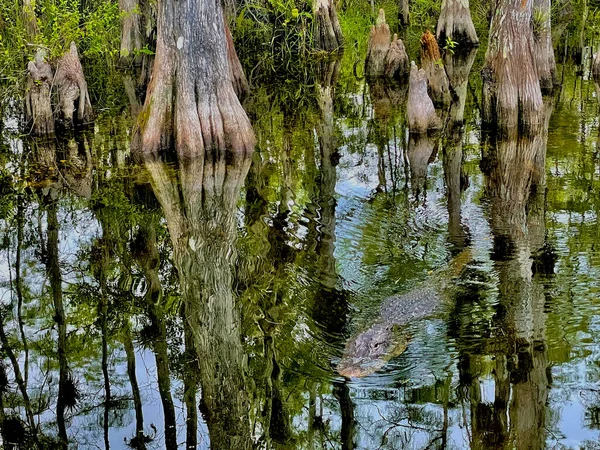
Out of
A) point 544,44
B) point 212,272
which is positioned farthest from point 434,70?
point 212,272

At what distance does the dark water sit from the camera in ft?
17.1

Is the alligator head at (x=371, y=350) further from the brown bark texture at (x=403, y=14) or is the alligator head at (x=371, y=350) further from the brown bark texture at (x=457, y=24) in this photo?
the brown bark texture at (x=403, y=14)

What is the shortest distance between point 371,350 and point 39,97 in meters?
9.41

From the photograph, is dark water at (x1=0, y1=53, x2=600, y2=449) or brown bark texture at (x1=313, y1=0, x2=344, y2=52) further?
brown bark texture at (x1=313, y1=0, x2=344, y2=52)

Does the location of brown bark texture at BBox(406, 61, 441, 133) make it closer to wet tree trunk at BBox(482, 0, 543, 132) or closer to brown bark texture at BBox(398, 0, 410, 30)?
wet tree trunk at BBox(482, 0, 543, 132)

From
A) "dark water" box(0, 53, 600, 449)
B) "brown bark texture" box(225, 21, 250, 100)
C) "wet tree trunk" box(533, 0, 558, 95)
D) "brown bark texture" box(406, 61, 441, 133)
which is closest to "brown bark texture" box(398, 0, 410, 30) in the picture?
"wet tree trunk" box(533, 0, 558, 95)

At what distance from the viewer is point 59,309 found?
7.08 m

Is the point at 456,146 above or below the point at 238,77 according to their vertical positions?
below

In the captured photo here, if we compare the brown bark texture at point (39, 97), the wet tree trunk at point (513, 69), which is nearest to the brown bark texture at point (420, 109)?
the wet tree trunk at point (513, 69)

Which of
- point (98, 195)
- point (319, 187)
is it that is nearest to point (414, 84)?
point (319, 187)

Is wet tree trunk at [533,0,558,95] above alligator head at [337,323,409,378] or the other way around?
above

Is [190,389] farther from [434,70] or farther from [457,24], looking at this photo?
[457,24]

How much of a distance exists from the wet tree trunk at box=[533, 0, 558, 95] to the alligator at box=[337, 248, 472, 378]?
24.8 feet

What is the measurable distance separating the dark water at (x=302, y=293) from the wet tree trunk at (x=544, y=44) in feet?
9.88
